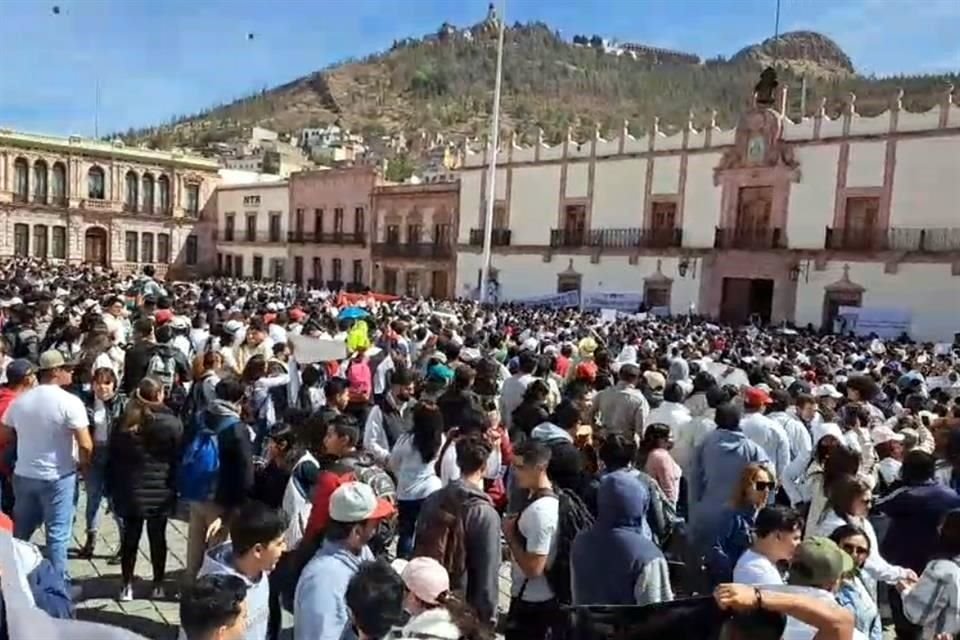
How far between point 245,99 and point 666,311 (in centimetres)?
11251

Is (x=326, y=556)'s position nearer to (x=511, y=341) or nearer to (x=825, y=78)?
(x=511, y=341)

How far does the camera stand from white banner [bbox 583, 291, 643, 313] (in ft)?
106

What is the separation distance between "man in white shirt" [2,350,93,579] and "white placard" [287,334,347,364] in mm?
4233

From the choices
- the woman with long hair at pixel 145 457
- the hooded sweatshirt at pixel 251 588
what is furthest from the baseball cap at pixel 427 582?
the woman with long hair at pixel 145 457

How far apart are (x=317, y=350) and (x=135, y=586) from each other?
4219 mm

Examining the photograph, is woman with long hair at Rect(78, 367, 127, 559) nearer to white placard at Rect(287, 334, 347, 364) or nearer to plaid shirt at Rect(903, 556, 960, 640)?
white placard at Rect(287, 334, 347, 364)

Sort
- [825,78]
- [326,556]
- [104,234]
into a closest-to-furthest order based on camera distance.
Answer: [326,556] < [104,234] < [825,78]

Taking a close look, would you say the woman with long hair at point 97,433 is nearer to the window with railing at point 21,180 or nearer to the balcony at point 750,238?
the balcony at point 750,238

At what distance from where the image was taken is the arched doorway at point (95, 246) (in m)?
50.6

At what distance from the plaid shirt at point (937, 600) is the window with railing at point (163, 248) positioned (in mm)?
53201

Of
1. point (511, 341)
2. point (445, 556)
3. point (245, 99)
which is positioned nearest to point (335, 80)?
point (245, 99)

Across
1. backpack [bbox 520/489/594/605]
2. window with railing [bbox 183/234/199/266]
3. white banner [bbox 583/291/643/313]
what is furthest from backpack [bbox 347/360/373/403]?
window with railing [bbox 183/234/199/266]

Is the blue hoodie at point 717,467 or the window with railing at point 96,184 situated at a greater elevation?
the window with railing at point 96,184

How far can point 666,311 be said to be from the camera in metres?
31.5
